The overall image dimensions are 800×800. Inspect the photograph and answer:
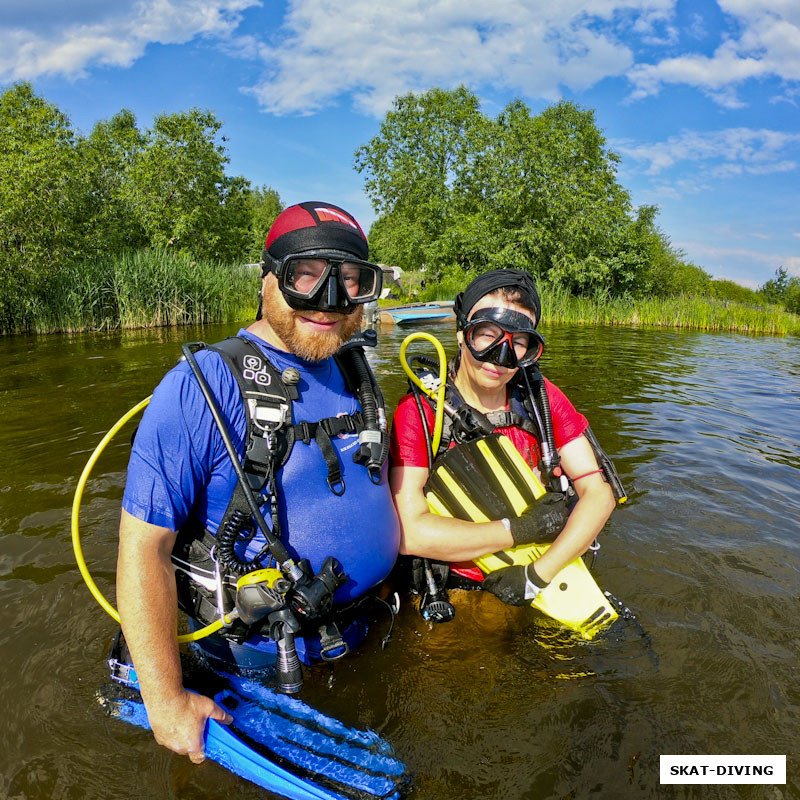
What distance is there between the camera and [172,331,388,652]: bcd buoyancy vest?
215cm

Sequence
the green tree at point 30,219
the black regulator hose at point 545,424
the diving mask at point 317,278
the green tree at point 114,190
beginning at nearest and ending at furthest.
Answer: the diving mask at point 317,278 → the black regulator hose at point 545,424 → the green tree at point 30,219 → the green tree at point 114,190

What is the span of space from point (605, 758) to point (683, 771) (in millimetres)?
318

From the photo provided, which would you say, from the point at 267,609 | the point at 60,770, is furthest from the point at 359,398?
the point at 60,770

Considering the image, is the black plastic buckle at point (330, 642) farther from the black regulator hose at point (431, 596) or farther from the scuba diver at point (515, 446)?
the black regulator hose at point (431, 596)

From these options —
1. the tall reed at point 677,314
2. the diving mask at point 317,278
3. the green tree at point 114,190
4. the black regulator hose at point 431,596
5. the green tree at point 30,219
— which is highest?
the green tree at point 114,190

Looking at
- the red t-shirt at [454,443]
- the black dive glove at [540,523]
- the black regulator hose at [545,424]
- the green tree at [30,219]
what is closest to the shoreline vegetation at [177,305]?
the green tree at [30,219]

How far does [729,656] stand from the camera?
3.06 m

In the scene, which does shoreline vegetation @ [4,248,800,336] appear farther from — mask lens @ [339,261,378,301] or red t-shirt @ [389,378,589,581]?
mask lens @ [339,261,378,301]

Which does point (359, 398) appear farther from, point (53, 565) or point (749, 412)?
point (749, 412)

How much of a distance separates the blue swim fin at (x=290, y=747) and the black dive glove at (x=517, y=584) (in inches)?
40.5

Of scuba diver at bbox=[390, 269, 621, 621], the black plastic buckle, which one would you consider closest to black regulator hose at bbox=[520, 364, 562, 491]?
scuba diver at bbox=[390, 269, 621, 621]

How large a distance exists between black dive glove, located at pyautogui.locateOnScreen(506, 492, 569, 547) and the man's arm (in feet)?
5.91

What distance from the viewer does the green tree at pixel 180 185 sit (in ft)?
103

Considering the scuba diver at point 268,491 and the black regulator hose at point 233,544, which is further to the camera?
the black regulator hose at point 233,544
